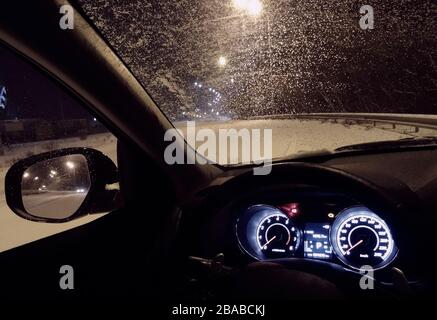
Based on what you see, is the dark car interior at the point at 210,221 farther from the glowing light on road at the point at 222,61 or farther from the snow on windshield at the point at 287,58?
the glowing light on road at the point at 222,61

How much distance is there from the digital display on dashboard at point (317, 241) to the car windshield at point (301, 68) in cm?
96

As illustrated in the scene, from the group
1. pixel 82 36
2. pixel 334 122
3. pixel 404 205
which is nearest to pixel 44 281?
pixel 82 36

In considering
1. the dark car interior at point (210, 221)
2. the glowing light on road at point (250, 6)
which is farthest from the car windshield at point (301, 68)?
the dark car interior at point (210, 221)

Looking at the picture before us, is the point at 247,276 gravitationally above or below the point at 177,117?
below

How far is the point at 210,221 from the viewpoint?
220 cm

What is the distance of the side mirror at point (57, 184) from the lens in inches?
93.0

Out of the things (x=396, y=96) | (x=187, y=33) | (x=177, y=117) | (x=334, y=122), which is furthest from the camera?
(x=396, y=96)

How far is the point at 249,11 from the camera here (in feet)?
13.8

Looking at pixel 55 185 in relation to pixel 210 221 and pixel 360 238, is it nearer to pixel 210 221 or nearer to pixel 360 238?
pixel 210 221

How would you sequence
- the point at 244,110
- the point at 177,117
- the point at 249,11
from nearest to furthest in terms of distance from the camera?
the point at 177,117 < the point at 249,11 < the point at 244,110

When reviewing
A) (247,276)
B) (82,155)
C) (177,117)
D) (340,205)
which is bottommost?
(247,276)
